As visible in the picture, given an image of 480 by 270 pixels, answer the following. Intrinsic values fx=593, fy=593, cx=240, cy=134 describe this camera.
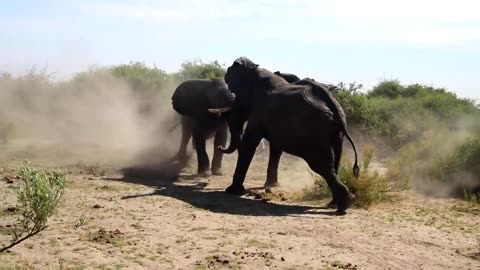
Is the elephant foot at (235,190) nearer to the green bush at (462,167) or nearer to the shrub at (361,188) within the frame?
the shrub at (361,188)

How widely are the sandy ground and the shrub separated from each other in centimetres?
26

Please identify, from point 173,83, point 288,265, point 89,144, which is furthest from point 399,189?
point 173,83

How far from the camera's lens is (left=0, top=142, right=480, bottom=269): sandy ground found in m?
7.39

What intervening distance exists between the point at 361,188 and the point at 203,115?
552 cm

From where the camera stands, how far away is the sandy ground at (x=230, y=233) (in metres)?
7.39

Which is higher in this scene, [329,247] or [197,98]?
[197,98]

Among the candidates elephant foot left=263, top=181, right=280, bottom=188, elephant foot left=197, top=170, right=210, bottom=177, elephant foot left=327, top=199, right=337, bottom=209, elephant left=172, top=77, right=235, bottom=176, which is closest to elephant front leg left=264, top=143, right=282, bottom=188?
elephant foot left=263, top=181, right=280, bottom=188

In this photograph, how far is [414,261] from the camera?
7652 millimetres

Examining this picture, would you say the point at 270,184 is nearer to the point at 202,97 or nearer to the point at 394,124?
the point at 202,97

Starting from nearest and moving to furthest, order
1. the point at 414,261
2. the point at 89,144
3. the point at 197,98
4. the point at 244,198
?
the point at 414,261 < the point at 244,198 < the point at 197,98 < the point at 89,144

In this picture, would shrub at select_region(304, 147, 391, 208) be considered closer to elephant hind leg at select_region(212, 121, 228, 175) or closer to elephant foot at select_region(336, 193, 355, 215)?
elephant foot at select_region(336, 193, 355, 215)

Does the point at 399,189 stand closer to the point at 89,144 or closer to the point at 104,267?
the point at 104,267

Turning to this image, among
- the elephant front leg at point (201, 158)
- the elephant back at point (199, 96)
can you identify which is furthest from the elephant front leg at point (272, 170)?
the elephant back at point (199, 96)

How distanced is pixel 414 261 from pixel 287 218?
2.73 metres
